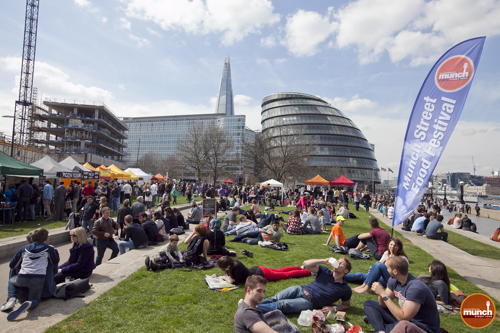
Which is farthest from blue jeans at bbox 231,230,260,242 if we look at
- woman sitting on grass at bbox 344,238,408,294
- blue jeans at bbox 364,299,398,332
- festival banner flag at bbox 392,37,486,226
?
blue jeans at bbox 364,299,398,332

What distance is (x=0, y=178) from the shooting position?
1650cm

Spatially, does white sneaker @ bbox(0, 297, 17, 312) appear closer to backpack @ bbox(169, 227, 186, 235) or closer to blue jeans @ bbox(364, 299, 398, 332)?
blue jeans @ bbox(364, 299, 398, 332)

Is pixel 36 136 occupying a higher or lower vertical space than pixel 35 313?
higher

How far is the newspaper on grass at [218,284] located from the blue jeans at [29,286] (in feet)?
9.24

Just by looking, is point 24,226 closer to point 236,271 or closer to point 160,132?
point 236,271

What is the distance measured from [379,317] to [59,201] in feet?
47.6

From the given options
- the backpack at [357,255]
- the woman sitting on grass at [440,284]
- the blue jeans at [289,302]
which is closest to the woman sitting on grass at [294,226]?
the backpack at [357,255]

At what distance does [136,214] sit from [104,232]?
325cm

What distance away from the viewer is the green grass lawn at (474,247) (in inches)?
444

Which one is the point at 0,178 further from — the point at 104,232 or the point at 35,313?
the point at 35,313

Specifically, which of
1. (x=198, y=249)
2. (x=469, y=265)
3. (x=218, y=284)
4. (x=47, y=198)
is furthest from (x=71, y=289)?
(x=47, y=198)

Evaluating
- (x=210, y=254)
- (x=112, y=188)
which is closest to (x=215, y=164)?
(x=112, y=188)

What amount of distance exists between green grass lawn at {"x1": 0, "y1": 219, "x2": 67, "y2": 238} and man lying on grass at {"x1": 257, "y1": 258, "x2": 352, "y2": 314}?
9.94 m

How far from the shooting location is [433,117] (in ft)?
22.0
